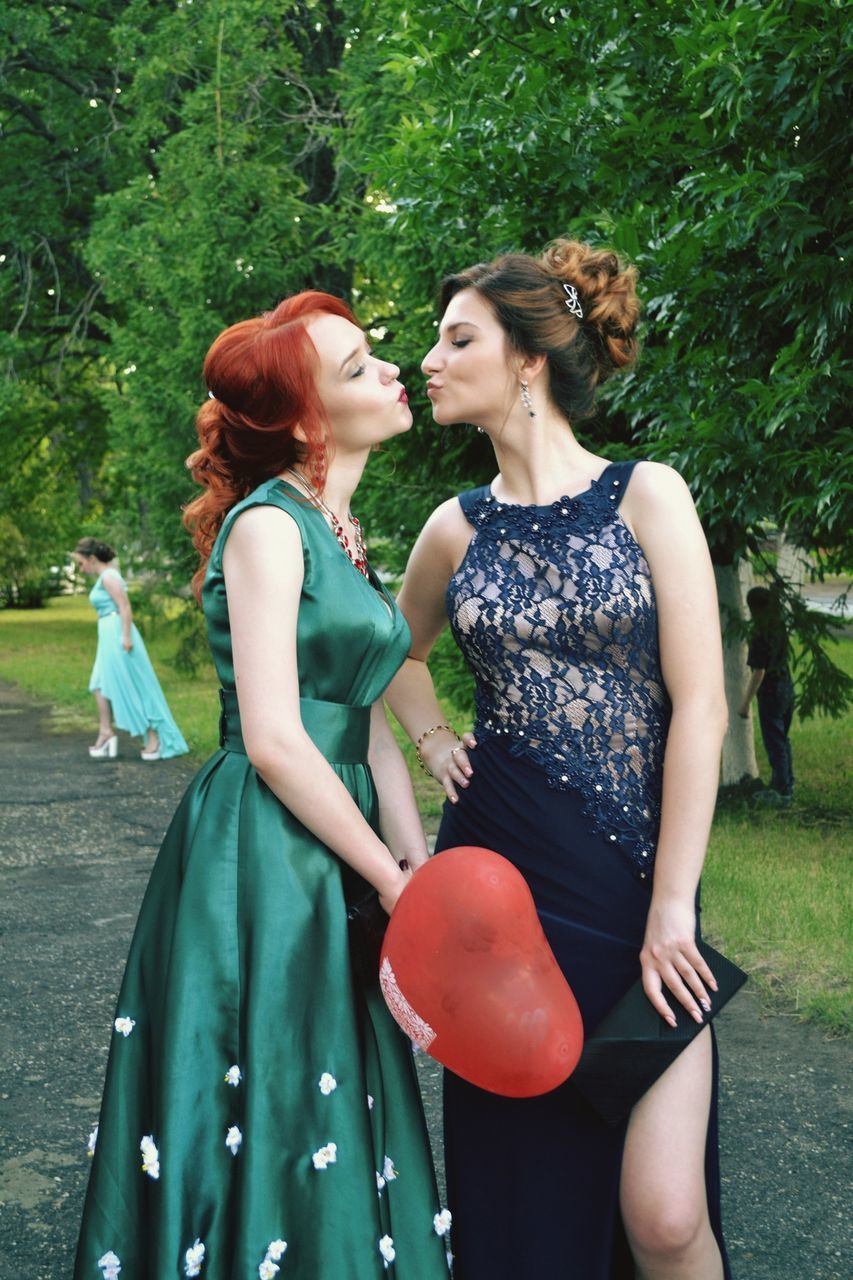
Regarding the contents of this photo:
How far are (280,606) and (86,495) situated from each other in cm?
3686

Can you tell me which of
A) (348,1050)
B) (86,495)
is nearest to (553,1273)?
(348,1050)

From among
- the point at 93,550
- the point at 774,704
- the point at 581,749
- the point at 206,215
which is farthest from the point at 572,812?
the point at 93,550

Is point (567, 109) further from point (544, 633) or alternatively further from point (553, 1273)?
point (553, 1273)

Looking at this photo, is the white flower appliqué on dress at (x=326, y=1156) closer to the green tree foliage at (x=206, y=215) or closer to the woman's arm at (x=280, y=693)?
the woman's arm at (x=280, y=693)

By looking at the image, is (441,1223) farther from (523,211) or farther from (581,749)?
(523,211)

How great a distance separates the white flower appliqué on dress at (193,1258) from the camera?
239 cm

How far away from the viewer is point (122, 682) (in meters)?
12.8

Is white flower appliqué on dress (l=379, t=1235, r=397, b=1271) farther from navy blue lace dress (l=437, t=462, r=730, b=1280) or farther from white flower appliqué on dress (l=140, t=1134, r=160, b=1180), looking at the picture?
white flower appliqué on dress (l=140, t=1134, r=160, b=1180)

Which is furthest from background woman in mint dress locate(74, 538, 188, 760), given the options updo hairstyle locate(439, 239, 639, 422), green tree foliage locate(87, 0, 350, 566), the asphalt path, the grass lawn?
updo hairstyle locate(439, 239, 639, 422)

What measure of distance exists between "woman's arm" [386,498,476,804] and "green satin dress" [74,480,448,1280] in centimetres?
32

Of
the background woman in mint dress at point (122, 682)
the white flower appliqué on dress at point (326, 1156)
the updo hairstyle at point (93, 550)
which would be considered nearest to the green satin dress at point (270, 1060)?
the white flower appliqué on dress at point (326, 1156)

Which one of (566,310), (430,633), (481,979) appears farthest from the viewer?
(430,633)

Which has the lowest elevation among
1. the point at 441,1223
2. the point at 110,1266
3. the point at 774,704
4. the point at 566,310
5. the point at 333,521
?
the point at 774,704

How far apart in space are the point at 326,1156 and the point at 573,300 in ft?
5.32
